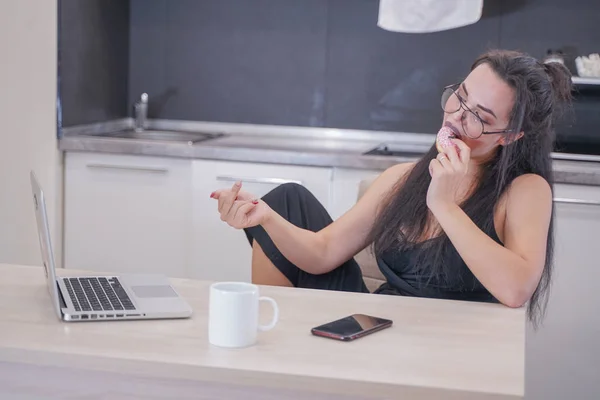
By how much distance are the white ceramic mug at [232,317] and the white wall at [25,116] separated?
1.98 m

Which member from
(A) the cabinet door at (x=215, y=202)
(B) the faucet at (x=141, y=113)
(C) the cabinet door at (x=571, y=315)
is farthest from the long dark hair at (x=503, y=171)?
(B) the faucet at (x=141, y=113)

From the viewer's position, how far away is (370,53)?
12.7ft

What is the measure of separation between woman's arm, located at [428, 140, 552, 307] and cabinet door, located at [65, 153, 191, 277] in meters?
1.75

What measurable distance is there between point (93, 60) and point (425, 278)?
7.01 ft

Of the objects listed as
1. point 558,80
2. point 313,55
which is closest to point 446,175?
point 558,80

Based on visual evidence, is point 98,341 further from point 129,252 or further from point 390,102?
point 390,102

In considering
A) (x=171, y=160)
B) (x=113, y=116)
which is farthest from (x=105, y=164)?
(x=113, y=116)

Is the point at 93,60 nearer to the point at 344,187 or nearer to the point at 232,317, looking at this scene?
the point at 344,187

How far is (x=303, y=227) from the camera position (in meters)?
2.40

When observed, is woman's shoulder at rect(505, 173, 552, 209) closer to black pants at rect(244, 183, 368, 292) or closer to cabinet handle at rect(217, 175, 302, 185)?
black pants at rect(244, 183, 368, 292)

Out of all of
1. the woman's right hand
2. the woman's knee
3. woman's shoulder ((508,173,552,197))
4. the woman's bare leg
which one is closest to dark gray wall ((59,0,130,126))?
the woman's knee

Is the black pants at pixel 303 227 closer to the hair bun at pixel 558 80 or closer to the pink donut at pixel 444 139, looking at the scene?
the pink donut at pixel 444 139

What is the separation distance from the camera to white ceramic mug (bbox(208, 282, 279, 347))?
4.77ft

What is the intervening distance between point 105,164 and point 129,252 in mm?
361
